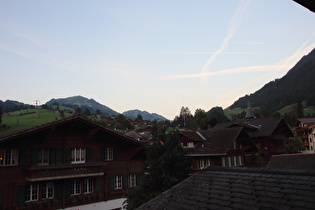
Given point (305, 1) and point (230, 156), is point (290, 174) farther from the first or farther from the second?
point (230, 156)

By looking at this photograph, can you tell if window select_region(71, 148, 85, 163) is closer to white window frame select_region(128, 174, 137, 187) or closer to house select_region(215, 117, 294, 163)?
white window frame select_region(128, 174, 137, 187)

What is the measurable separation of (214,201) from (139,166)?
65.7 ft

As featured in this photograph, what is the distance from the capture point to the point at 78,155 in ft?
74.8

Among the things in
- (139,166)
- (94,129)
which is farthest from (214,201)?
(139,166)

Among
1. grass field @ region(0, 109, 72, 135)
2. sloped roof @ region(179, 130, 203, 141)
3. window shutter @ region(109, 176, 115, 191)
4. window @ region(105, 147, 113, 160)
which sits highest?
grass field @ region(0, 109, 72, 135)

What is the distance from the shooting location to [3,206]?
18.1 meters

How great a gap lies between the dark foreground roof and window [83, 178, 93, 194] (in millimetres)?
15671

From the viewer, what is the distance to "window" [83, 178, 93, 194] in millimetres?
22492

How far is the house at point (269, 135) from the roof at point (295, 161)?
23162mm

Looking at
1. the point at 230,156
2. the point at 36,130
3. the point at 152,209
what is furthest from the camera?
the point at 230,156

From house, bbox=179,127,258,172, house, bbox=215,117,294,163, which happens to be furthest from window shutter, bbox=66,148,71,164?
house, bbox=215,117,294,163

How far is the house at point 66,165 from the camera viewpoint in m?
18.9

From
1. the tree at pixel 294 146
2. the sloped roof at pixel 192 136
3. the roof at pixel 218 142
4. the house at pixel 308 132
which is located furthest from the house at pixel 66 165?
the house at pixel 308 132

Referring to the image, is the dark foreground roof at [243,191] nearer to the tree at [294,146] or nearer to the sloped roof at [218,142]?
the sloped roof at [218,142]
